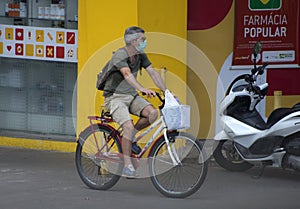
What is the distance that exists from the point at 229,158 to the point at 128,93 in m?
1.83

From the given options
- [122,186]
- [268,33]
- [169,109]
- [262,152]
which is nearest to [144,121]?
[169,109]

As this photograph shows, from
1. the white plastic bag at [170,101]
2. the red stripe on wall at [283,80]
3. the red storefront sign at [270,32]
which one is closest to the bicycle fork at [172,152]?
the white plastic bag at [170,101]

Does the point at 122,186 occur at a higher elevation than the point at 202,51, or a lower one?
lower

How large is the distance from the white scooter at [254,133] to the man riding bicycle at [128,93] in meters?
1.30

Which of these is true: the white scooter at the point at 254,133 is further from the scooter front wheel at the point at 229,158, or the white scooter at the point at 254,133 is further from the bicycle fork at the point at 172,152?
the bicycle fork at the point at 172,152

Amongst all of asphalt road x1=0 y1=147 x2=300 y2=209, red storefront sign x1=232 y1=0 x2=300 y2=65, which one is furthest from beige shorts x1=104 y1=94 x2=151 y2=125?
red storefront sign x1=232 y1=0 x2=300 y2=65

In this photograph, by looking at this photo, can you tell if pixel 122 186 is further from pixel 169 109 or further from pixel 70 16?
pixel 70 16

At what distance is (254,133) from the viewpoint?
916 centimetres

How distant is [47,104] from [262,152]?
3.44 meters

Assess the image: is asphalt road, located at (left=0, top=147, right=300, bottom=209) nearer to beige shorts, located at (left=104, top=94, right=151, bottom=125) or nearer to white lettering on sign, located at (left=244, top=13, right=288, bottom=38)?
beige shorts, located at (left=104, top=94, right=151, bottom=125)

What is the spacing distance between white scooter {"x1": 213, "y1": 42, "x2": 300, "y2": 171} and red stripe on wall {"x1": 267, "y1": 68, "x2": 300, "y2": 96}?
1520 millimetres

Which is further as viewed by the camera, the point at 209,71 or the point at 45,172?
the point at 209,71

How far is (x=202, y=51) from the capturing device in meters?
10.6

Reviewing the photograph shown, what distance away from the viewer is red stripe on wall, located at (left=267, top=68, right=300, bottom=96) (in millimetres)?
10852
